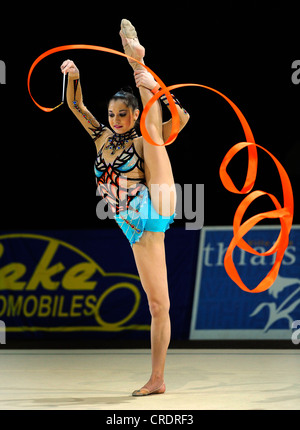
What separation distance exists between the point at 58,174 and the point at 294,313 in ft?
11.0

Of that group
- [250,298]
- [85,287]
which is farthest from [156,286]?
[85,287]

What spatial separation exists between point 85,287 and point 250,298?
161cm

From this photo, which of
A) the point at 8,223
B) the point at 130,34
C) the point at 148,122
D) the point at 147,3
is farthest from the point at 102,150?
the point at 8,223

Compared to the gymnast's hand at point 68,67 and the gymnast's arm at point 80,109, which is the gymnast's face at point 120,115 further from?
the gymnast's hand at point 68,67

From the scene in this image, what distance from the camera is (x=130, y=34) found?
11.0ft

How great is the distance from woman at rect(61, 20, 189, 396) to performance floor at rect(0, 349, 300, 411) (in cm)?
28

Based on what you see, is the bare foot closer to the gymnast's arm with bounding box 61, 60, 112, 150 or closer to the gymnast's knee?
the gymnast's arm with bounding box 61, 60, 112, 150

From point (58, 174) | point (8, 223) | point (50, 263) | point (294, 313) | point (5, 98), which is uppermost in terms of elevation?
point (5, 98)

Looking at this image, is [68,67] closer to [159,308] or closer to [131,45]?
[131,45]

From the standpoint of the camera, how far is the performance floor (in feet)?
9.72

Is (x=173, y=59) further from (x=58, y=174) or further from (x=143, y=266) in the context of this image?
(x=143, y=266)
